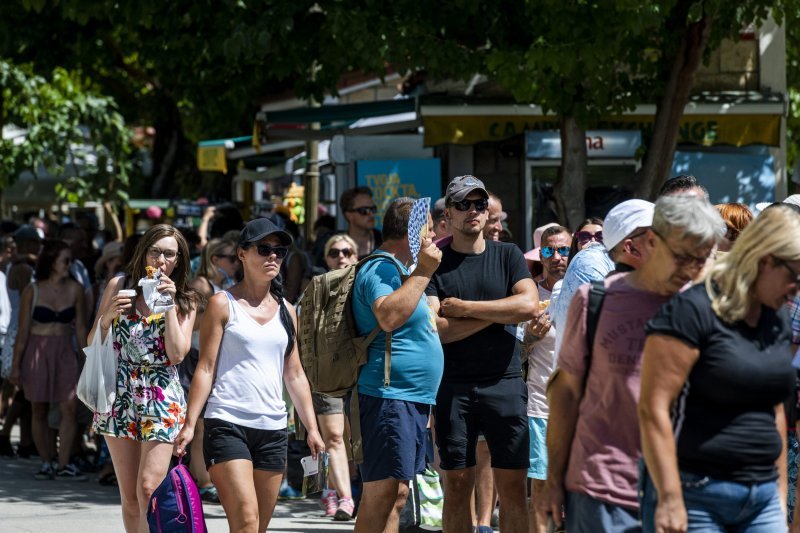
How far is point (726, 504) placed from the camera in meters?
4.38

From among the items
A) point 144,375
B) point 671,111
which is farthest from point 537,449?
point 671,111

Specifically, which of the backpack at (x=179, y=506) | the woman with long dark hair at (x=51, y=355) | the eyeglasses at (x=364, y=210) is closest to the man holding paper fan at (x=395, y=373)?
the backpack at (x=179, y=506)

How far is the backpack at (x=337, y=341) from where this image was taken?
22.0ft

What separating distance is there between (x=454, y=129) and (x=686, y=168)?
233 centimetres

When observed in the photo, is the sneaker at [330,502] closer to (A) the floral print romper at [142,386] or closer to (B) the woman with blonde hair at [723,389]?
(A) the floral print romper at [142,386]

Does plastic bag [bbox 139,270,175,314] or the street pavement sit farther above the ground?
plastic bag [bbox 139,270,175,314]

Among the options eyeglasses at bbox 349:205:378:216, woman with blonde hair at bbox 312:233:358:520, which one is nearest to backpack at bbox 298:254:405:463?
→ woman with blonde hair at bbox 312:233:358:520

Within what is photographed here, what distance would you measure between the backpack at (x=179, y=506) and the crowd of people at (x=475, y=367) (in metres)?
0.13

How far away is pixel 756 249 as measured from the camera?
4371mm

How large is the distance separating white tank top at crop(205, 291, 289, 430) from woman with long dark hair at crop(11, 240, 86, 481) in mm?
5216

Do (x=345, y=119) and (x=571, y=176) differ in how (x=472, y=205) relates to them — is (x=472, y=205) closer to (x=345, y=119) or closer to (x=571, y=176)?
(x=571, y=176)

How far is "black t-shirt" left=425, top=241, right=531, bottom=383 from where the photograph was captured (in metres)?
7.01

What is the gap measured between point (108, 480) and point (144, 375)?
4394mm

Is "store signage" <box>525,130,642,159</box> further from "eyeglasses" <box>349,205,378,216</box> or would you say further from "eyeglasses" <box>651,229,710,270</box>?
"eyeglasses" <box>651,229,710,270</box>
